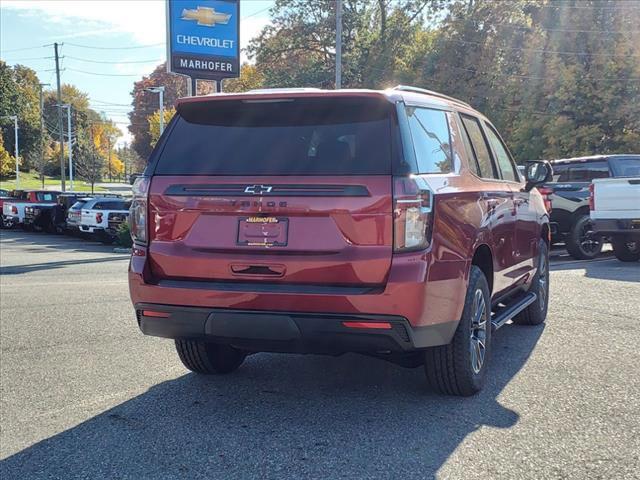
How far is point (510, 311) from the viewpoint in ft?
17.7

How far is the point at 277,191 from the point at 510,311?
8.49 feet

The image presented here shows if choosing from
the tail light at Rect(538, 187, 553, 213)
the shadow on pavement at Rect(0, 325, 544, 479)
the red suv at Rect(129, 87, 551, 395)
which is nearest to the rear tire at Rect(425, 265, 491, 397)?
the red suv at Rect(129, 87, 551, 395)

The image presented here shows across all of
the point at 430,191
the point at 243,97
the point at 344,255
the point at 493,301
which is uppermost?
the point at 243,97

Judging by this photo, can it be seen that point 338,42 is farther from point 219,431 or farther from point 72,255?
point 219,431

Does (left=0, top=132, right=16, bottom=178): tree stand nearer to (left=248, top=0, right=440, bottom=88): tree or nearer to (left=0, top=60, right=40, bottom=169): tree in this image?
(left=0, top=60, right=40, bottom=169): tree

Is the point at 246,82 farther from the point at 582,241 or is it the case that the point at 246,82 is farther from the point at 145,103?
the point at 145,103

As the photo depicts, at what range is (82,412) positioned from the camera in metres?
4.35

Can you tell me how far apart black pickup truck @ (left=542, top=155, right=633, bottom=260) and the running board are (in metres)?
6.91

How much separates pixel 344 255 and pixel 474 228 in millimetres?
1114

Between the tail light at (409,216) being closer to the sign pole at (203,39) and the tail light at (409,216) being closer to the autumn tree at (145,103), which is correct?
the sign pole at (203,39)

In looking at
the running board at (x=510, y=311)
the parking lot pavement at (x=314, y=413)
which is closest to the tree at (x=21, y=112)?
the parking lot pavement at (x=314, y=413)

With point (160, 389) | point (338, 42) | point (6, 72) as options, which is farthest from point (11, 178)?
point (160, 389)

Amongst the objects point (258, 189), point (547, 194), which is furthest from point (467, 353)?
point (547, 194)

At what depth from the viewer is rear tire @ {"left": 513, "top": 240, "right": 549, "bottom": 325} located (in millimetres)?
6629
